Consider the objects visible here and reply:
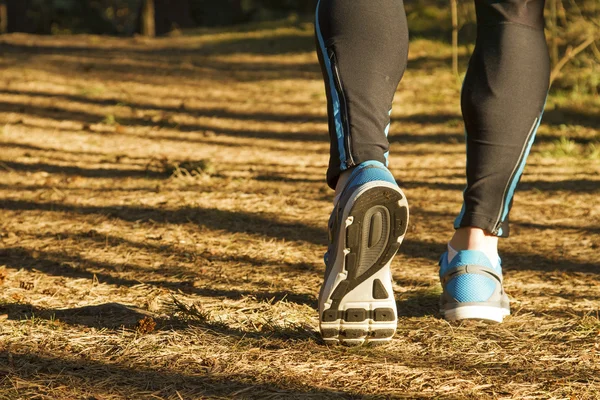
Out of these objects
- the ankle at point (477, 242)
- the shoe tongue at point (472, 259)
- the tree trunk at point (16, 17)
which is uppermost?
the tree trunk at point (16, 17)

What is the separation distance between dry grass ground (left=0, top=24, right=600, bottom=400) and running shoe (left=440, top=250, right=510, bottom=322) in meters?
0.05

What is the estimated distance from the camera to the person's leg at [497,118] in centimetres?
196

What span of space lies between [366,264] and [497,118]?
572 mm

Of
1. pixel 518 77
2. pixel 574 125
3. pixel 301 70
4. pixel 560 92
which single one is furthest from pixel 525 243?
pixel 301 70

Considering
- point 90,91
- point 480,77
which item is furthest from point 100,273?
point 90,91

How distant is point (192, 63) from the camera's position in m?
9.06

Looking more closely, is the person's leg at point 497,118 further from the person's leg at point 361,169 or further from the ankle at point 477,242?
the person's leg at point 361,169

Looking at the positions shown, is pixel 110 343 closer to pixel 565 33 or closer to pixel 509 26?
pixel 509 26

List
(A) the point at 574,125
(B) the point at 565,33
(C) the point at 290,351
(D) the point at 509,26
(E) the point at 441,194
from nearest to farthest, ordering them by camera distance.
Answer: (C) the point at 290,351, (D) the point at 509,26, (E) the point at 441,194, (A) the point at 574,125, (B) the point at 565,33

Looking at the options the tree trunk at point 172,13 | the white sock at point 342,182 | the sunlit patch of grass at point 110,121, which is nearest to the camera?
the white sock at point 342,182

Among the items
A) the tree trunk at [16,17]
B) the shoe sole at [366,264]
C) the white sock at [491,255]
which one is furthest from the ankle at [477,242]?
the tree trunk at [16,17]

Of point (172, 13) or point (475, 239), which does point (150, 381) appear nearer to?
point (475, 239)

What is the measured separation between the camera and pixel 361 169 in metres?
1.72

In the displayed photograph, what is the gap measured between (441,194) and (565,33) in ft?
10.5
